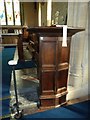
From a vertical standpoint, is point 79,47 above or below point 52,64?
above

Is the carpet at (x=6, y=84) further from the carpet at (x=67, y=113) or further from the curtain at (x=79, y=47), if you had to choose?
the curtain at (x=79, y=47)

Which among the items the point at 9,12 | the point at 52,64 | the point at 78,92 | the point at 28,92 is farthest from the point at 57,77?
the point at 9,12

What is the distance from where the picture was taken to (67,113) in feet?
6.79

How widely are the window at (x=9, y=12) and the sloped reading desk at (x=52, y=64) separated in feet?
29.6

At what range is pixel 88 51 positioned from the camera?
2.51 meters

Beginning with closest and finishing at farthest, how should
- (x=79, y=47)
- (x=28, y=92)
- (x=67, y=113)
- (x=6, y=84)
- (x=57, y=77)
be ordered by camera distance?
(x=67, y=113) → (x=57, y=77) → (x=79, y=47) → (x=28, y=92) → (x=6, y=84)

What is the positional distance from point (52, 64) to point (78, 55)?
614mm

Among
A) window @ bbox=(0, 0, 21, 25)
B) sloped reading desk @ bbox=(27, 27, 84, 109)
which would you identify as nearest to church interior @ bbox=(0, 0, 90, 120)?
sloped reading desk @ bbox=(27, 27, 84, 109)

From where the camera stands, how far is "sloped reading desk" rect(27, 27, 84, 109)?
2.00 m

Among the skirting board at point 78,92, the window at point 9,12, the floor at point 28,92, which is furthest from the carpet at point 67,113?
the window at point 9,12

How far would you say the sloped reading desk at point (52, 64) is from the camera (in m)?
2.00

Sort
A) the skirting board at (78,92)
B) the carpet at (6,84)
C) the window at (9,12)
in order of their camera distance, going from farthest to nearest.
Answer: the window at (9,12) → the skirting board at (78,92) → the carpet at (6,84)

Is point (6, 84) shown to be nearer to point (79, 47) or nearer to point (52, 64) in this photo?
point (52, 64)

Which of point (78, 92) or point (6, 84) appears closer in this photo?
point (78, 92)
